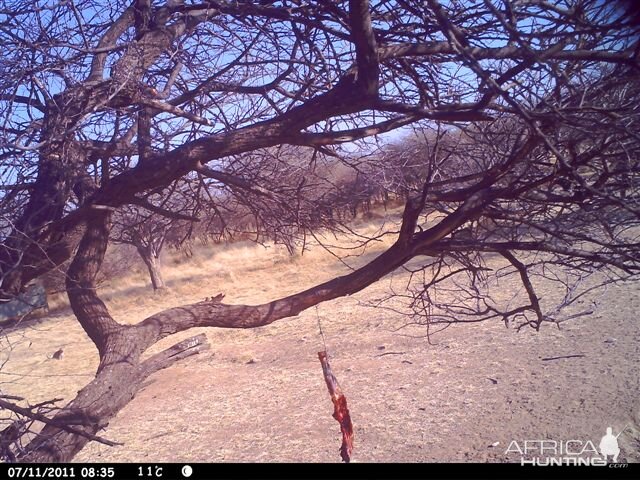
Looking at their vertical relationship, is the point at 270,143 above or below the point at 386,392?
above

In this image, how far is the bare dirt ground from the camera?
6.34 metres

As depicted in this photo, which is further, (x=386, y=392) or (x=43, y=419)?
(x=386, y=392)

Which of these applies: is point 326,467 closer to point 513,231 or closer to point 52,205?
point 513,231

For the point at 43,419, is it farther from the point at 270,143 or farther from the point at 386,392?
the point at 386,392

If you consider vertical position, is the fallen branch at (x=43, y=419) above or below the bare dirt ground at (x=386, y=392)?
above

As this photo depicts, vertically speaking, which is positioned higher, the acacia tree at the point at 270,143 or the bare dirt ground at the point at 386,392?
the acacia tree at the point at 270,143

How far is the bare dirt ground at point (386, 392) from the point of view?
634 cm

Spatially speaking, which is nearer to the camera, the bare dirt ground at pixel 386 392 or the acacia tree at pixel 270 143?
the acacia tree at pixel 270 143

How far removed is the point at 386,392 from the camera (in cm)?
875

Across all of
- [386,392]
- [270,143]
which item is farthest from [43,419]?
[386,392]

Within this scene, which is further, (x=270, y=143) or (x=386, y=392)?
(x=386, y=392)

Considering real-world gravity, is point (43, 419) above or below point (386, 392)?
above

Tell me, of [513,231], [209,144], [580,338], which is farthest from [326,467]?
[580,338]

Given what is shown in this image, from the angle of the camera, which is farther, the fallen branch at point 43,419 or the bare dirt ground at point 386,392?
the bare dirt ground at point 386,392
